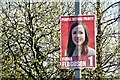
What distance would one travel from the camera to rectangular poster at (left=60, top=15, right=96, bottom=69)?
15.5 ft

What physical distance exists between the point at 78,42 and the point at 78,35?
0.32 feet

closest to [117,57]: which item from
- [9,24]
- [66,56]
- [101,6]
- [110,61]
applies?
[110,61]

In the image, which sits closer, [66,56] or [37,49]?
[66,56]

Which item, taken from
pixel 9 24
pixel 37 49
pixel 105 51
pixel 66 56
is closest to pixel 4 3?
pixel 9 24

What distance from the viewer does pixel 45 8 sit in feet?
25.6

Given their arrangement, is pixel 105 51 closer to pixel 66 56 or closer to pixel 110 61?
pixel 110 61

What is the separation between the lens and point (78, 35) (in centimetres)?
479

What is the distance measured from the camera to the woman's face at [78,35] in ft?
15.6

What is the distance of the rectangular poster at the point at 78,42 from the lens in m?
4.72

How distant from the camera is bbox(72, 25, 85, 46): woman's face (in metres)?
4.77

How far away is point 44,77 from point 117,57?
62.2 inches

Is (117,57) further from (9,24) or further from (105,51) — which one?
(9,24)

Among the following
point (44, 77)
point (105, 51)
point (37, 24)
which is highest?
point (37, 24)

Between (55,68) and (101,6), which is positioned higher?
(101,6)
